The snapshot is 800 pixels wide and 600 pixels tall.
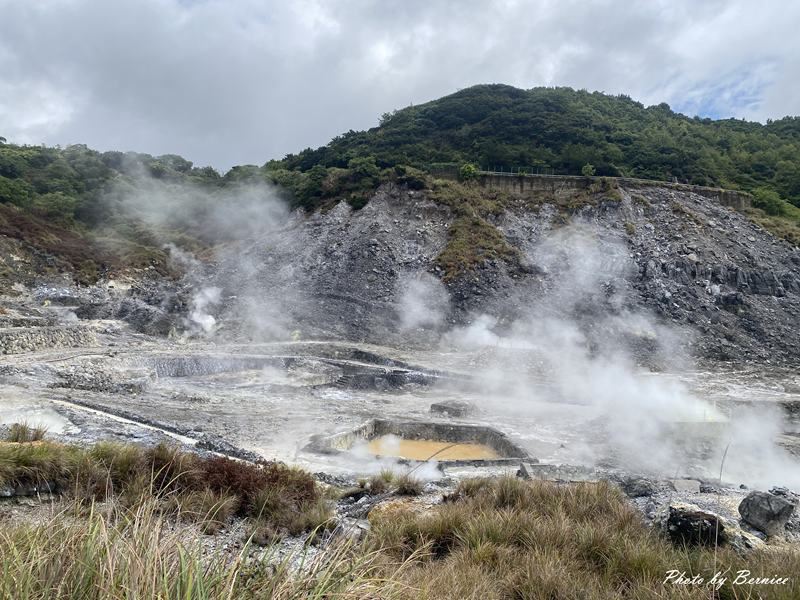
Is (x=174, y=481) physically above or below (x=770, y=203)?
below

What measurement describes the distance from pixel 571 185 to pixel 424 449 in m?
→ 33.7

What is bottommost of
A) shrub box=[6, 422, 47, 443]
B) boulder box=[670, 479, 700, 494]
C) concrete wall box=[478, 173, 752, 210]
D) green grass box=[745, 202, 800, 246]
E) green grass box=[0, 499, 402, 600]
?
boulder box=[670, 479, 700, 494]

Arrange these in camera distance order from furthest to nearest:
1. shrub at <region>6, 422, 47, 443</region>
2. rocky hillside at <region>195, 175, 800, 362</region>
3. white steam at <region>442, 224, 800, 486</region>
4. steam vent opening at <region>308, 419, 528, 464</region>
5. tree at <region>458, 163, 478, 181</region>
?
tree at <region>458, 163, 478, 181</region>, rocky hillside at <region>195, 175, 800, 362</region>, steam vent opening at <region>308, 419, 528, 464</region>, white steam at <region>442, 224, 800, 486</region>, shrub at <region>6, 422, 47, 443</region>

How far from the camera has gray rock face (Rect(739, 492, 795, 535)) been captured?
17.0ft

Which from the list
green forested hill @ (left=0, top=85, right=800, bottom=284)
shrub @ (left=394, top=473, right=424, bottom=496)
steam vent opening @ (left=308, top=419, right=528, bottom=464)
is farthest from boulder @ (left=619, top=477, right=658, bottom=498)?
green forested hill @ (left=0, top=85, right=800, bottom=284)

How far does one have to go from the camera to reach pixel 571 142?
50.3 metres

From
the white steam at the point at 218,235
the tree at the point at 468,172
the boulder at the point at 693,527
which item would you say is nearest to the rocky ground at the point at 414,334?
the boulder at the point at 693,527

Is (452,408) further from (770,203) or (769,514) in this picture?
(770,203)

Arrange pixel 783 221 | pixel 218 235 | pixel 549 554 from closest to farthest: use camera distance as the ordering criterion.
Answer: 1. pixel 549 554
2. pixel 783 221
3. pixel 218 235

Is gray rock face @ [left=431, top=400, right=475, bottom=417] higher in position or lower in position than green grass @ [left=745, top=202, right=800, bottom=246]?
lower

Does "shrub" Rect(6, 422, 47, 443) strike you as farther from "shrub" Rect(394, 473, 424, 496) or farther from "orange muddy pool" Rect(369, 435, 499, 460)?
"orange muddy pool" Rect(369, 435, 499, 460)

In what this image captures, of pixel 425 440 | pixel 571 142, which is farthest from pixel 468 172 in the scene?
pixel 425 440

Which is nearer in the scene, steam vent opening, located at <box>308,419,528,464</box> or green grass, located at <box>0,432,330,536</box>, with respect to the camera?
green grass, located at <box>0,432,330,536</box>

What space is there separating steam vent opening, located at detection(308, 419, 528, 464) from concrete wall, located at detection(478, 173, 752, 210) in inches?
1232
